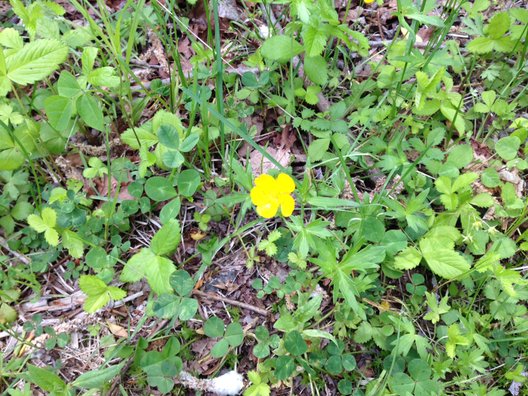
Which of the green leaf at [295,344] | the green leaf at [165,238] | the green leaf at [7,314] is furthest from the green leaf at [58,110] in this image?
the green leaf at [295,344]

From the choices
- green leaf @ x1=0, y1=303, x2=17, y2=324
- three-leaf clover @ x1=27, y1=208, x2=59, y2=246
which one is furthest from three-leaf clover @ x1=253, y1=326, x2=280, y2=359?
green leaf @ x1=0, y1=303, x2=17, y2=324

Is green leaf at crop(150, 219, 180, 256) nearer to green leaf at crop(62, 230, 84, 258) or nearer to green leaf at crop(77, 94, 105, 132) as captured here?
green leaf at crop(62, 230, 84, 258)

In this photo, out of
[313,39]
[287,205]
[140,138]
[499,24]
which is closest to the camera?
[287,205]

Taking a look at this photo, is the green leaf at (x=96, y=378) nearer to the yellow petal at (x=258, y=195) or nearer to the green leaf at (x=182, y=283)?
the green leaf at (x=182, y=283)

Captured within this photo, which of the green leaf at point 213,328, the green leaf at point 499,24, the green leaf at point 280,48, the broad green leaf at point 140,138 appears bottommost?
the green leaf at point 213,328

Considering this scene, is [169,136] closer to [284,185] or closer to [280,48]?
[284,185]

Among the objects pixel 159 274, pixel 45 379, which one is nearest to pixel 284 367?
pixel 159 274

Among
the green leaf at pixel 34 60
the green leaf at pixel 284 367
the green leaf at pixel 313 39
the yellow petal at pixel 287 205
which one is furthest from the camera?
the green leaf at pixel 313 39
